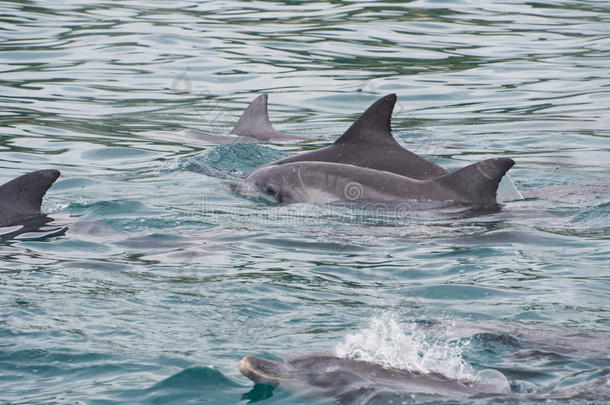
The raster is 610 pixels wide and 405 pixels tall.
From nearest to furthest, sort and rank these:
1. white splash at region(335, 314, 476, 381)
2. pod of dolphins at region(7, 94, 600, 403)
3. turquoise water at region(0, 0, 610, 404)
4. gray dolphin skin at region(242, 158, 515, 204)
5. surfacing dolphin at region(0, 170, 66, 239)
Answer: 1. white splash at region(335, 314, 476, 381)
2. turquoise water at region(0, 0, 610, 404)
3. surfacing dolphin at region(0, 170, 66, 239)
4. pod of dolphins at region(7, 94, 600, 403)
5. gray dolphin skin at region(242, 158, 515, 204)

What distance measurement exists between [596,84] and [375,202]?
856cm

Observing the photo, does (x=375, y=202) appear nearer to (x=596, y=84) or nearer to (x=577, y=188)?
(x=577, y=188)

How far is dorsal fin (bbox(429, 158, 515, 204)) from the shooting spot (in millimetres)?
9000

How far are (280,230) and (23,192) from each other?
2.06m

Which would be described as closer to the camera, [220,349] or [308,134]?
[220,349]

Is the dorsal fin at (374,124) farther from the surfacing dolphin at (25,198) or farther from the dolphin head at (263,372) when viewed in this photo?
the dolphin head at (263,372)

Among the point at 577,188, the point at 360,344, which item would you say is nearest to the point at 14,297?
the point at 360,344

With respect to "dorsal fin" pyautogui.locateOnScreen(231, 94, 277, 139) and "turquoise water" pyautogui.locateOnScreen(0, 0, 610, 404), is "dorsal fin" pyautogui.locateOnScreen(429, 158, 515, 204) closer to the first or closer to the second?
"turquoise water" pyautogui.locateOnScreen(0, 0, 610, 404)

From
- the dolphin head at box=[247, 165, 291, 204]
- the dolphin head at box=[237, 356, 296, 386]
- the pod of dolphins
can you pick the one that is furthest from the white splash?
the dolphin head at box=[247, 165, 291, 204]

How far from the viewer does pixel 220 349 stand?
230 inches

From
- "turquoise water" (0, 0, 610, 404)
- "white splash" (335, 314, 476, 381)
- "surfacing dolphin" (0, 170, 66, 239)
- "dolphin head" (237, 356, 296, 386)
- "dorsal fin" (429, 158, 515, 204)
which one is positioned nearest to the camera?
"dolphin head" (237, 356, 296, 386)

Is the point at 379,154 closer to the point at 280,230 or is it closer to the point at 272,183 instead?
the point at 272,183

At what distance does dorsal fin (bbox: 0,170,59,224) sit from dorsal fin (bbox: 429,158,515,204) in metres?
3.25

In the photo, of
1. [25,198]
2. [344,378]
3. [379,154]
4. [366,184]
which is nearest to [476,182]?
[366,184]
